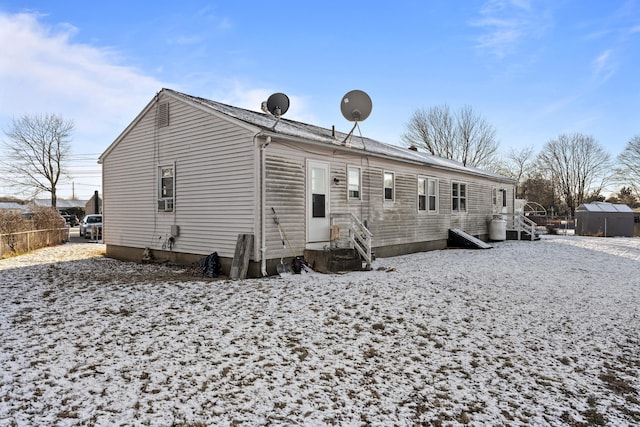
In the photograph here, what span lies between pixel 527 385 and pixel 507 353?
844 millimetres

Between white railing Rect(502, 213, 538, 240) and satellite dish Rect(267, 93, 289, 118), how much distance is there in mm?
15077

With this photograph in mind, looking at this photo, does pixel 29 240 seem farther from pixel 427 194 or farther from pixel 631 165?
pixel 631 165

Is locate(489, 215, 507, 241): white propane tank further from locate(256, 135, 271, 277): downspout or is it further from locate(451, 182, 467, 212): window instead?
locate(256, 135, 271, 277): downspout

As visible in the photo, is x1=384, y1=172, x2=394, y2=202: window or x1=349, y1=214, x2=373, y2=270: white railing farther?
x1=384, y1=172, x2=394, y2=202: window

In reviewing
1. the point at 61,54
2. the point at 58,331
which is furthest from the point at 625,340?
the point at 61,54

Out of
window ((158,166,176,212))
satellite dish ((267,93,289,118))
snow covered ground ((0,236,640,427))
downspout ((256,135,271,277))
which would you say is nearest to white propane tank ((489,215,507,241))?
snow covered ground ((0,236,640,427))

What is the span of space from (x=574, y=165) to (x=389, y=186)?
150 feet

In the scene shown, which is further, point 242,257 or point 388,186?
point 388,186

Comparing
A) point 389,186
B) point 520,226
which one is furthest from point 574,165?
point 389,186

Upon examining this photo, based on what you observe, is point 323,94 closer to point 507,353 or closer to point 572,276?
point 572,276

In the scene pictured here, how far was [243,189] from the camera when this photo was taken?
9.03 meters

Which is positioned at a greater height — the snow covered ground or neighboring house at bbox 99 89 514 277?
neighboring house at bbox 99 89 514 277

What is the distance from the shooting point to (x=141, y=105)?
12117mm

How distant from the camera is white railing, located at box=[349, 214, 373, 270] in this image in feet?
33.5
